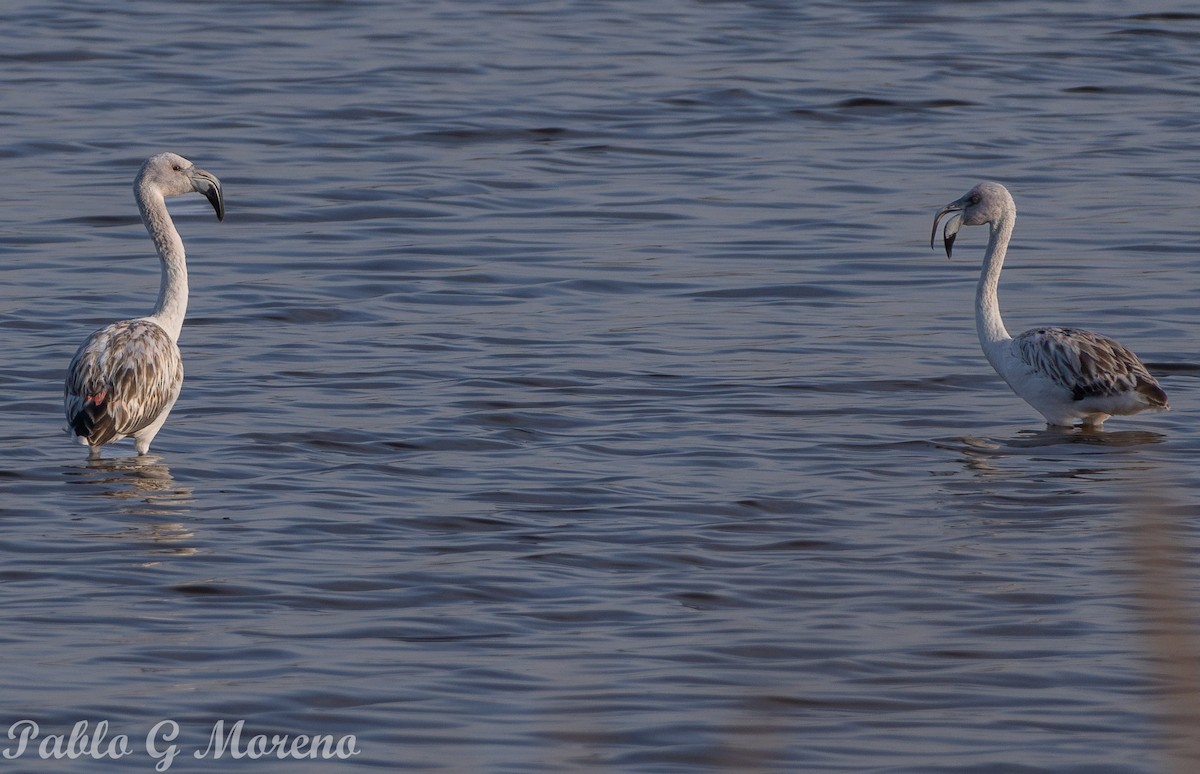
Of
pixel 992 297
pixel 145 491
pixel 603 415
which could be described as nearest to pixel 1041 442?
pixel 992 297

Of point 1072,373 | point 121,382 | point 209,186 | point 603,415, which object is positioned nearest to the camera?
point 121,382

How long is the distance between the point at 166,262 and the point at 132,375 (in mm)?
1126

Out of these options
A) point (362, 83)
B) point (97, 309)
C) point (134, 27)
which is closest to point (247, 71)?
point (362, 83)

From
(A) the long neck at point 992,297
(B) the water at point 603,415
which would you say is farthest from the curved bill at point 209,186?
(A) the long neck at point 992,297

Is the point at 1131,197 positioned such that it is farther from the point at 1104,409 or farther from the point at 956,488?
the point at 956,488

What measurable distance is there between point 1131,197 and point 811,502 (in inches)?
322

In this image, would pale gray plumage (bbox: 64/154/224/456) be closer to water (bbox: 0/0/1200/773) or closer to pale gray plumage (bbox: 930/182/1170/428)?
water (bbox: 0/0/1200/773)

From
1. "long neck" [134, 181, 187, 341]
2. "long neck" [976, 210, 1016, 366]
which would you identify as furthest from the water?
"long neck" [134, 181, 187, 341]

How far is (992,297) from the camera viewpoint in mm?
11164

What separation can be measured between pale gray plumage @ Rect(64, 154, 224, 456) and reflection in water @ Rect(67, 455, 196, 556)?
115 millimetres

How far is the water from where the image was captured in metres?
6.16

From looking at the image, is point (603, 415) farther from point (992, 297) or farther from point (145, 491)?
point (145, 491)

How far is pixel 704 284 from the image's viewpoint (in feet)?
44.7

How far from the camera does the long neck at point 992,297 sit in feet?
35.8
